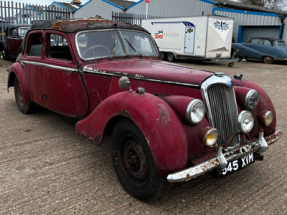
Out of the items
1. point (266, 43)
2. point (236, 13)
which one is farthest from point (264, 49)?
point (236, 13)

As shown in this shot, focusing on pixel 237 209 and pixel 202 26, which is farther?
pixel 202 26

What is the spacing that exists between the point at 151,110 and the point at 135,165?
62 centimetres

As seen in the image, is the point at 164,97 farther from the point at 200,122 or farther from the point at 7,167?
the point at 7,167

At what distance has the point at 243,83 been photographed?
322 centimetres

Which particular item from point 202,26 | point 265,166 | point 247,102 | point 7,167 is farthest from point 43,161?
point 202,26

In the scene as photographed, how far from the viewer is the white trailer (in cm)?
1389

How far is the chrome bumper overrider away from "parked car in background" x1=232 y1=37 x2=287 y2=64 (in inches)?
603

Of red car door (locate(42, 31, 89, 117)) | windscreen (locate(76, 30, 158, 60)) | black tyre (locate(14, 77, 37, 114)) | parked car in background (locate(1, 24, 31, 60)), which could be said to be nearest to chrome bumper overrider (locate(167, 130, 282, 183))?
red car door (locate(42, 31, 89, 117))

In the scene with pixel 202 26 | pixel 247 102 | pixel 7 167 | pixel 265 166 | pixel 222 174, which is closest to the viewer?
pixel 222 174

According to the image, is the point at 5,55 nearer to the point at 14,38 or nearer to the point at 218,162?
the point at 14,38

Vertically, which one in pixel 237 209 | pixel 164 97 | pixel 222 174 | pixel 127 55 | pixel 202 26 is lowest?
pixel 237 209

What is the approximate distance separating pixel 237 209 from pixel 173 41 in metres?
13.5

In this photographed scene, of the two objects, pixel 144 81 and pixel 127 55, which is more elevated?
pixel 127 55

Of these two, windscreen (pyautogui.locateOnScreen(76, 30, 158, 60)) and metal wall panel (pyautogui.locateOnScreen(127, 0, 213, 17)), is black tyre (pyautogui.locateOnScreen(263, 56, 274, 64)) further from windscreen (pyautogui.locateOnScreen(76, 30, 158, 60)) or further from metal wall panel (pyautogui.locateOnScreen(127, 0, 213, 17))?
windscreen (pyautogui.locateOnScreen(76, 30, 158, 60))
